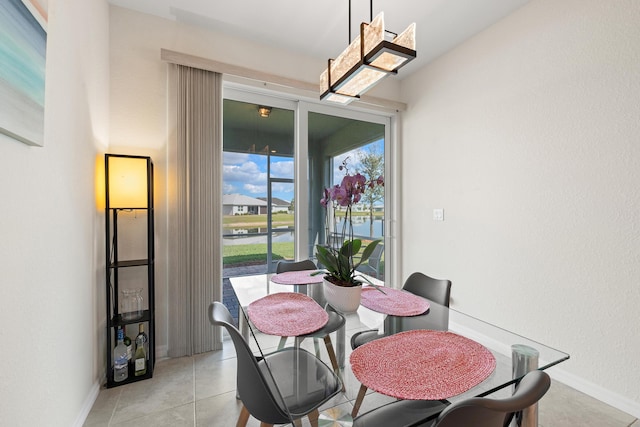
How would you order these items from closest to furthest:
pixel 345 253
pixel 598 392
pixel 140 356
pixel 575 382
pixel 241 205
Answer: pixel 345 253 → pixel 598 392 → pixel 575 382 → pixel 140 356 → pixel 241 205

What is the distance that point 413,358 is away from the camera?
3.24 ft

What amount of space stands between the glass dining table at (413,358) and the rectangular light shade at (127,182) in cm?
116

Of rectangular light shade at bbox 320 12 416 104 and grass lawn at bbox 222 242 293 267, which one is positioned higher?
rectangular light shade at bbox 320 12 416 104

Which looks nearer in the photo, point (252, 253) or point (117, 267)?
point (117, 267)

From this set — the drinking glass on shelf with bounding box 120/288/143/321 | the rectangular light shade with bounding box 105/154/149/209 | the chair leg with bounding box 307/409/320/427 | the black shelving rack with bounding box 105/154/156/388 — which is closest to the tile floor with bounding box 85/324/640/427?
the black shelving rack with bounding box 105/154/156/388

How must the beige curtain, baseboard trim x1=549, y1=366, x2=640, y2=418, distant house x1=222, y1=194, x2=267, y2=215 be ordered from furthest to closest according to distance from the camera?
1. distant house x1=222, y1=194, x2=267, y2=215
2. the beige curtain
3. baseboard trim x1=549, y1=366, x2=640, y2=418

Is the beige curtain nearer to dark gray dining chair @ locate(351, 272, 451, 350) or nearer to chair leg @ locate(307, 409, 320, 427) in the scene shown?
dark gray dining chair @ locate(351, 272, 451, 350)

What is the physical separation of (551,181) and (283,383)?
7.56 ft

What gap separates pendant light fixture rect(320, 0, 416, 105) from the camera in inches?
51.1

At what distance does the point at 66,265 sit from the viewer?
56.2 inches

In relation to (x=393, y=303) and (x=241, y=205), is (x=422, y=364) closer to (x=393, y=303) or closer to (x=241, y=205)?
(x=393, y=303)

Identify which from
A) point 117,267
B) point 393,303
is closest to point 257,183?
point 117,267

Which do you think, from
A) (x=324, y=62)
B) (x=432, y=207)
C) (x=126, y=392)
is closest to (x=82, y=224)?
(x=126, y=392)

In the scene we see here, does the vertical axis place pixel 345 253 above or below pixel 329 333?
above
